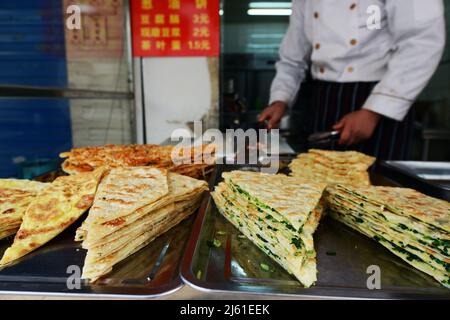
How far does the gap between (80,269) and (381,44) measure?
2.54m

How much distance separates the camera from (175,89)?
4.86 metres

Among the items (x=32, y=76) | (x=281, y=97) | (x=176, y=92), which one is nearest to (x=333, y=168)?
(x=281, y=97)

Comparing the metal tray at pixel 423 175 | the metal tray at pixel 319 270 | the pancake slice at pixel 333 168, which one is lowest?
the metal tray at pixel 319 270

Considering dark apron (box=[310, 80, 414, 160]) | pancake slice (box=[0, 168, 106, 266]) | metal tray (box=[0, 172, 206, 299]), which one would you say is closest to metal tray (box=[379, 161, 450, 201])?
dark apron (box=[310, 80, 414, 160])

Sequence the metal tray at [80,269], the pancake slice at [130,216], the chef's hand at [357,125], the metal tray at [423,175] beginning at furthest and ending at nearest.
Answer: the chef's hand at [357,125], the metal tray at [423,175], the pancake slice at [130,216], the metal tray at [80,269]

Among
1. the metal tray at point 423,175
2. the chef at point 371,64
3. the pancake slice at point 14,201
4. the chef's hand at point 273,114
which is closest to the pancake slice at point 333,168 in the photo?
the metal tray at point 423,175

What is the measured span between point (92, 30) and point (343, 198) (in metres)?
4.33

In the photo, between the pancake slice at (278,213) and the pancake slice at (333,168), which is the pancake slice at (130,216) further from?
the pancake slice at (333,168)

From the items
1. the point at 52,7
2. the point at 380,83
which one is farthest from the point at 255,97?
the point at 380,83

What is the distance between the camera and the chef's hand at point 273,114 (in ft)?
9.94

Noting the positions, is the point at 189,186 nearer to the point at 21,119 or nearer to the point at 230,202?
the point at 230,202

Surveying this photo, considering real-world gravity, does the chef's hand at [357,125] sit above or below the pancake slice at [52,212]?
above

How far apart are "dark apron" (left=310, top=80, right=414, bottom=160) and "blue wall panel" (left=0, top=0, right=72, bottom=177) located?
2.94 m

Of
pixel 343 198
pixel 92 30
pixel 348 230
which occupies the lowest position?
pixel 348 230
